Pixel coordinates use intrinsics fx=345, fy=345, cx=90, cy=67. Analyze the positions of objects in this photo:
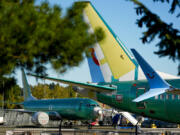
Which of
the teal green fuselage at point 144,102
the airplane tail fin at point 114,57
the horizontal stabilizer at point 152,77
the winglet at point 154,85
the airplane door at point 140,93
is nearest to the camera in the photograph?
the winglet at point 154,85

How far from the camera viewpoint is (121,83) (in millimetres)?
23188

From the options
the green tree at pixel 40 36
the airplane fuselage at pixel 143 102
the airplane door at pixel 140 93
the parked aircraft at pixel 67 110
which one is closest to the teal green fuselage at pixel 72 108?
the parked aircraft at pixel 67 110

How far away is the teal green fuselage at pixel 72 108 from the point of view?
126 ft

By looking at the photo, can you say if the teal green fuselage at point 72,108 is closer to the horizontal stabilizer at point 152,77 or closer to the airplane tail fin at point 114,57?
the airplane tail fin at point 114,57

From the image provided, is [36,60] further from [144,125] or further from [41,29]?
[144,125]

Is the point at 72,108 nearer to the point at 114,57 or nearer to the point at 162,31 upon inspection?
the point at 114,57

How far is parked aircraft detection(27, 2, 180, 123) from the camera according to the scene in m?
20.8

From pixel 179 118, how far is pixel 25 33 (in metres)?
13.5

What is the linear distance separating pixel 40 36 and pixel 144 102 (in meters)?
13.3

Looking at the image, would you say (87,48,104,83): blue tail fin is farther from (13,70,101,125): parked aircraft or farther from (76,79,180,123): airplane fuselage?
(13,70,101,125): parked aircraft

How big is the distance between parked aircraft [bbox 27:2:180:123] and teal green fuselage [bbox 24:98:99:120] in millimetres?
13029

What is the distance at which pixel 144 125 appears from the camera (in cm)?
4366

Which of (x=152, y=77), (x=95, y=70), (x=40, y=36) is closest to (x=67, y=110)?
(x=95, y=70)

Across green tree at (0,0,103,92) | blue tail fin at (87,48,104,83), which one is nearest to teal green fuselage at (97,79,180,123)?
blue tail fin at (87,48,104,83)
